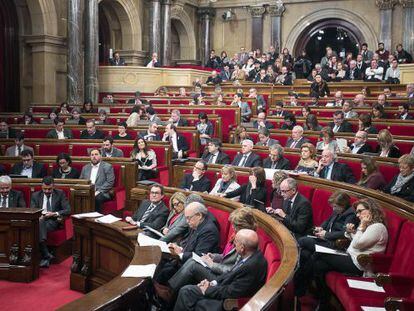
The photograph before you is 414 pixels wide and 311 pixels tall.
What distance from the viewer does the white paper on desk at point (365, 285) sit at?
3229 millimetres

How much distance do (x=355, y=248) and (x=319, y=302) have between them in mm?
519

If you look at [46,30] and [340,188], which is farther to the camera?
[46,30]

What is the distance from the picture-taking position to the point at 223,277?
A: 10.5ft

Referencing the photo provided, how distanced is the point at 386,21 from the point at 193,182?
13.0 m

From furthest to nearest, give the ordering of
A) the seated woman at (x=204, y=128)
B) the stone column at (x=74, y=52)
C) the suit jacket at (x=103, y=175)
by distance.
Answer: the stone column at (x=74, y=52) → the seated woman at (x=204, y=128) → the suit jacket at (x=103, y=175)

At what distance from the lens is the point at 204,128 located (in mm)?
8766

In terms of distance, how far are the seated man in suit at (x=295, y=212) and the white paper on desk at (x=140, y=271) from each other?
5.73 ft

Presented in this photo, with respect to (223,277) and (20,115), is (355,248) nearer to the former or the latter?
(223,277)

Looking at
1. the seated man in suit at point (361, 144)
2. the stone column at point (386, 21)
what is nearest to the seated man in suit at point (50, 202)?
the seated man in suit at point (361, 144)

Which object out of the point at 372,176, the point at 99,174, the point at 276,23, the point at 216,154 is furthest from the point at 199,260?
the point at 276,23

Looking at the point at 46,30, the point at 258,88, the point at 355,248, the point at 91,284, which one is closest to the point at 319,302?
the point at 355,248

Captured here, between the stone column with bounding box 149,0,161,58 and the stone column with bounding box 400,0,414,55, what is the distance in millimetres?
7497

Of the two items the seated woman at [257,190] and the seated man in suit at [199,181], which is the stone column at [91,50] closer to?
the seated man in suit at [199,181]

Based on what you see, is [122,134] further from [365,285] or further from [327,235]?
[365,285]
